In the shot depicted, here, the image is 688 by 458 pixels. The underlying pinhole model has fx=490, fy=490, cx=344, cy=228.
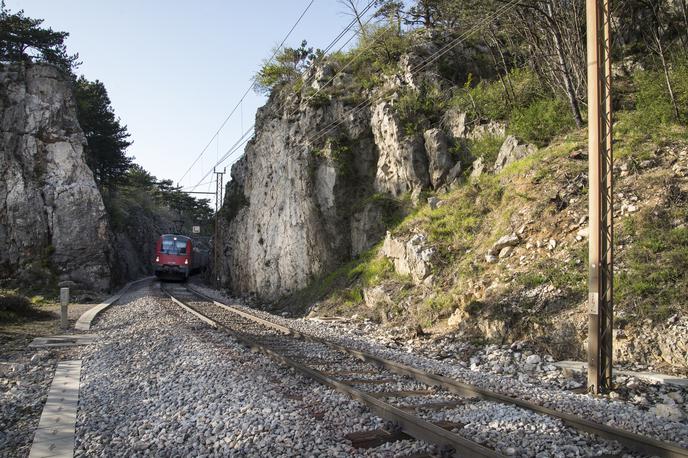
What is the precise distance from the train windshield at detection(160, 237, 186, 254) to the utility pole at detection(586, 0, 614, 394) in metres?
34.4

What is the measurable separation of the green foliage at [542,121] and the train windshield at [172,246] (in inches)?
1100

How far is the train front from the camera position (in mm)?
36969

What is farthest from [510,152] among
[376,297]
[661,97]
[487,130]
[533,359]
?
[533,359]

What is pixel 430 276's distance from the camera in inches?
544

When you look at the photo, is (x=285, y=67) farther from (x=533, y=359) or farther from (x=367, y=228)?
(x=533, y=359)

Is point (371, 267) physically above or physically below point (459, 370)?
above

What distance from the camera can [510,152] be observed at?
15570 mm

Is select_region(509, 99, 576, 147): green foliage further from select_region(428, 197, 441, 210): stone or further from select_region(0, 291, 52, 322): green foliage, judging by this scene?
select_region(0, 291, 52, 322): green foliage

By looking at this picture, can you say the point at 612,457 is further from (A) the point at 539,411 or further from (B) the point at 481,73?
(B) the point at 481,73

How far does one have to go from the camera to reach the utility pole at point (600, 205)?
6684 mm

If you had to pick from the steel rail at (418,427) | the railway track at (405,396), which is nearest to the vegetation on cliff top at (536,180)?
the railway track at (405,396)

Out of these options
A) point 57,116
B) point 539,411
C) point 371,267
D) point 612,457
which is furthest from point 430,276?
point 57,116

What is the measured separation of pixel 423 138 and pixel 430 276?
7.25m

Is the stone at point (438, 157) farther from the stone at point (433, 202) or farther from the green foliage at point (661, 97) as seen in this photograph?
the green foliage at point (661, 97)
